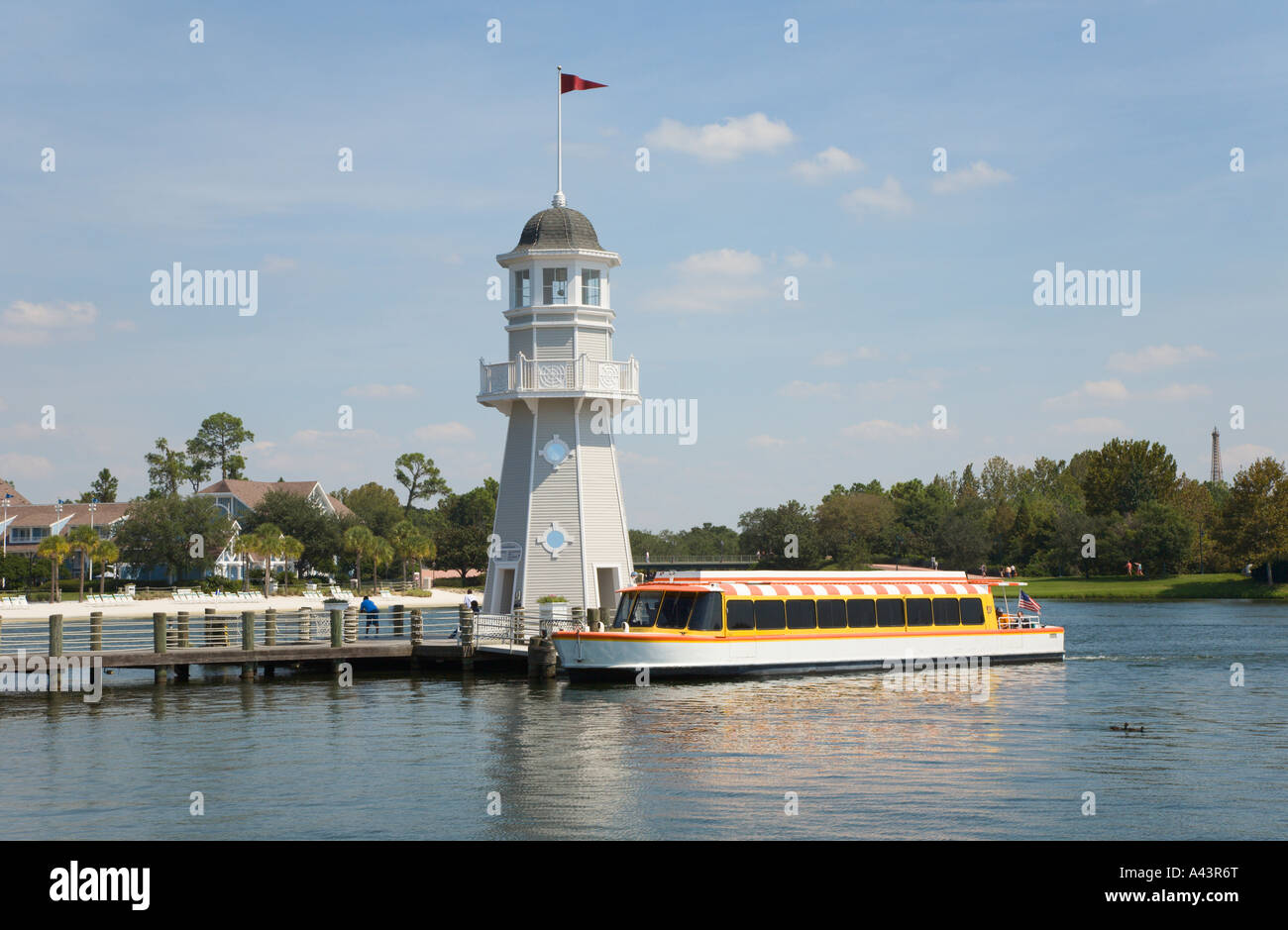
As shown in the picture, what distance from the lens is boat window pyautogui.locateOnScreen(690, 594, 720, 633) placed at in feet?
117

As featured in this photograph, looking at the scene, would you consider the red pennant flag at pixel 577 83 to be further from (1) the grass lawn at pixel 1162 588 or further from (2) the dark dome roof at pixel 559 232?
(1) the grass lawn at pixel 1162 588

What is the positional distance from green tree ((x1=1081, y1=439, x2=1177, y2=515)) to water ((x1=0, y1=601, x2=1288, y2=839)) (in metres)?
97.8

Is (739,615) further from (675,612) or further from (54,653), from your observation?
(54,653)

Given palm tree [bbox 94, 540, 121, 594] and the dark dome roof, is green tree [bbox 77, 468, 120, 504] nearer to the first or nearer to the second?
palm tree [bbox 94, 540, 121, 594]

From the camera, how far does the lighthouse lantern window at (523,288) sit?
4216 cm

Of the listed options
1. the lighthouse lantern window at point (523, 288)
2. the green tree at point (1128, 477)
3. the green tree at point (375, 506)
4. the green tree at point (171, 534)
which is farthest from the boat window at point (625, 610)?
the green tree at point (1128, 477)

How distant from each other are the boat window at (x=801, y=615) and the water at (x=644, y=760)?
1.69 m

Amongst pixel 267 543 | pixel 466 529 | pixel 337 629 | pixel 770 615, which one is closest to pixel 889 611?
pixel 770 615

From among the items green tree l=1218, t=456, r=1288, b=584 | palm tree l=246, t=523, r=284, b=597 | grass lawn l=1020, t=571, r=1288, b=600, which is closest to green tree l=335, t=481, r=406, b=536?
palm tree l=246, t=523, r=284, b=597

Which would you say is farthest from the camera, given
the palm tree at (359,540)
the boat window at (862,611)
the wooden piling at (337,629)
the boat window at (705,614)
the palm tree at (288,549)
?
the palm tree at (359,540)

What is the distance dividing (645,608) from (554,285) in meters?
12.2

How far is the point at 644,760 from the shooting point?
23766 millimetres
